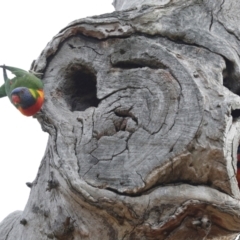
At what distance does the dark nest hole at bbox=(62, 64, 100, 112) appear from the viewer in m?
2.00

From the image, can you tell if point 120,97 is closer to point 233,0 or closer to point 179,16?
point 179,16

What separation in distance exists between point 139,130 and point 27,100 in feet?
1.23

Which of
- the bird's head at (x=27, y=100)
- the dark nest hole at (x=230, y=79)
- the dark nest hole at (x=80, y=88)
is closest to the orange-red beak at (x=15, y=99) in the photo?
the bird's head at (x=27, y=100)

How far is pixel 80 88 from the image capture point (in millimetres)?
2053

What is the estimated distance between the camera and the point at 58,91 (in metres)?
1.98

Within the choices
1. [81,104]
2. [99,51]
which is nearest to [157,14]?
[99,51]

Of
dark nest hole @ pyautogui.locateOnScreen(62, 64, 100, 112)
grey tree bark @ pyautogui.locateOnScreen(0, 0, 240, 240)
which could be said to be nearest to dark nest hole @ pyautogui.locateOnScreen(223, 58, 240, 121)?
grey tree bark @ pyautogui.locateOnScreen(0, 0, 240, 240)

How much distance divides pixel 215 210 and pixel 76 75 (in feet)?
2.16

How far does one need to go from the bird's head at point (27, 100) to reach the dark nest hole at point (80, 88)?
119 mm

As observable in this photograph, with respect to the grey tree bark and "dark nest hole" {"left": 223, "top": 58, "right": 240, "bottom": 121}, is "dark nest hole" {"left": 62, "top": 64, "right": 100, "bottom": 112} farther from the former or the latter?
"dark nest hole" {"left": 223, "top": 58, "right": 240, "bottom": 121}

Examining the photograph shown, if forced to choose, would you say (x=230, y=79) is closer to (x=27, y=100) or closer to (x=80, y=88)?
(x=80, y=88)

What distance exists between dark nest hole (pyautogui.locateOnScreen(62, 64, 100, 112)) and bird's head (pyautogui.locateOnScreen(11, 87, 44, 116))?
4.7 inches

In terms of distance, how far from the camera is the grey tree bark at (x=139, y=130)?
173cm

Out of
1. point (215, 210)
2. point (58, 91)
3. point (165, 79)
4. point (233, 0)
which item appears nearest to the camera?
point (215, 210)
